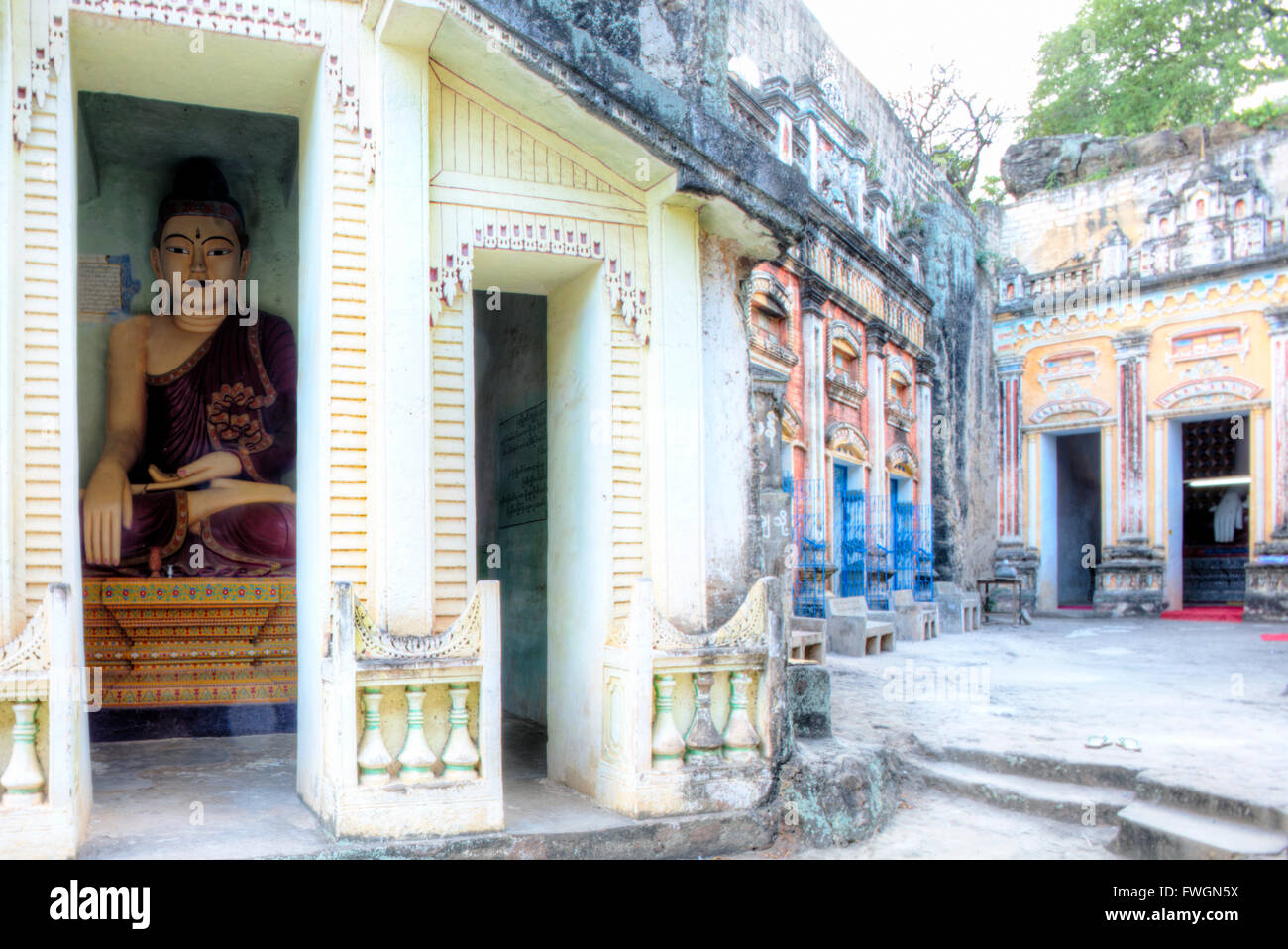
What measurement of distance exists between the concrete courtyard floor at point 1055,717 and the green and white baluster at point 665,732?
0.60 metres

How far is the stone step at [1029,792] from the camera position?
18.8ft

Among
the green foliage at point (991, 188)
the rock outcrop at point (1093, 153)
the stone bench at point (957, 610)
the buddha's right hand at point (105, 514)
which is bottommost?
the stone bench at point (957, 610)

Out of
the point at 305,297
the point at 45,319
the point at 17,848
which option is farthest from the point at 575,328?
the point at 17,848

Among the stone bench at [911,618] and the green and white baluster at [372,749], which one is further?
the stone bench at [911,618]

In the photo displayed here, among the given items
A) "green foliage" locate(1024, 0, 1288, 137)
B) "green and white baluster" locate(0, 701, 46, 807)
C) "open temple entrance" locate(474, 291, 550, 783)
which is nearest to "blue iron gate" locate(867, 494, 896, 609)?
"open temple entrance" locate(474, 291, 550, 783)

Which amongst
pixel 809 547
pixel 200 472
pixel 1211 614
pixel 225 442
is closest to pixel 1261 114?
pixel 1211 614

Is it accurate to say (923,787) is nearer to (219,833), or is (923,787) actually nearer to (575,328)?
(575,328)

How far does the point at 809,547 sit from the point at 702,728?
917 cm

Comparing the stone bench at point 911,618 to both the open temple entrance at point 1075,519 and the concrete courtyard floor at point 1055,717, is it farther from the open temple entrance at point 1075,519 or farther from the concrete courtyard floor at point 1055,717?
the open temple entrance at point 1075,519

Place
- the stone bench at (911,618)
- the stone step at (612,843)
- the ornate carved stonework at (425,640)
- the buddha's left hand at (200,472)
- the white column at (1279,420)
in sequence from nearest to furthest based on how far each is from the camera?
the stone step at (612,843) < the ornate carved stonework at (425,640) < the buddha's left hand at (200,472) < the stone bench at (911,618) < the white column at (1279,420)

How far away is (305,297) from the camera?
525 centimetres

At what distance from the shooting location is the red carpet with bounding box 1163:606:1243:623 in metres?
18.5

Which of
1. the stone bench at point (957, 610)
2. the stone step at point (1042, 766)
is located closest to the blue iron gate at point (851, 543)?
the stone bench at point (957, 610)

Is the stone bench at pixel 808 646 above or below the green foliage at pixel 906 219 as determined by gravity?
below
